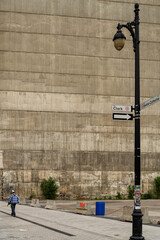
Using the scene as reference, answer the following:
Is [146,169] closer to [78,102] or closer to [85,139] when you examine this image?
[85,139]

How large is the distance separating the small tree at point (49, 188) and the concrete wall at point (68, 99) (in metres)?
0.88

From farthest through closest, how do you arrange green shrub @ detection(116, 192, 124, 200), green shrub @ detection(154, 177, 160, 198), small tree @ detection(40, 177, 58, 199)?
1. green shrub @ detection(154, 177, 160, 198)
2. green shrub @ detection(116, 192, 124, 200)
3. small tree @ detection(40, 177, 58, 199)

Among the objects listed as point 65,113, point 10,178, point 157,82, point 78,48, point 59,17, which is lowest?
point 10,178

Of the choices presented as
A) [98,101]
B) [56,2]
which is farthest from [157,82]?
[56,2]

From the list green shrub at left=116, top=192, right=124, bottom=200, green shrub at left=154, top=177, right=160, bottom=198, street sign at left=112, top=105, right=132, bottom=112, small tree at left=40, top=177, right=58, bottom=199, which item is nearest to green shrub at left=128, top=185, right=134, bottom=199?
green shrub at left=116, top=192, right=124, bottom=200

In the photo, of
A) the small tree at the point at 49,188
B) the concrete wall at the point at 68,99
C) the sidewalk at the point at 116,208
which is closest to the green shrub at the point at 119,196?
the concrete wall at the point at 68,99

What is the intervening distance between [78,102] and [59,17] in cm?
1209

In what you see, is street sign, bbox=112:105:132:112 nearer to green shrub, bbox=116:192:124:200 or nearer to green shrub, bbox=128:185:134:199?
green shrub, bbox=116:192:124:200

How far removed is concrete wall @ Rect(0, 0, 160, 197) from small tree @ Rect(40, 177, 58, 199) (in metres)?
0.88

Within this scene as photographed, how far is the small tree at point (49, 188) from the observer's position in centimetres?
4928

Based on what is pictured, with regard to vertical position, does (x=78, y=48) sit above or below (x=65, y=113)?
above

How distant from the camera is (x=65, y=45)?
53.2m

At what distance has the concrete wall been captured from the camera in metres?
50.7

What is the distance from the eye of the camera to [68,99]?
52500mm
